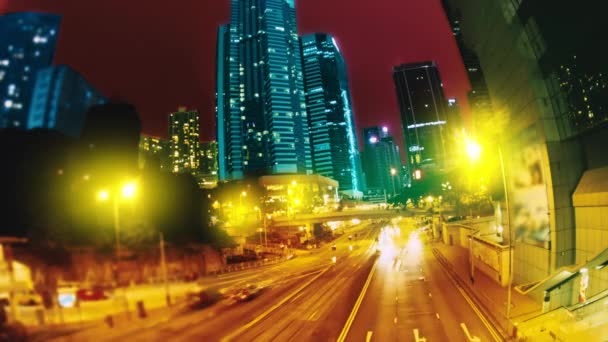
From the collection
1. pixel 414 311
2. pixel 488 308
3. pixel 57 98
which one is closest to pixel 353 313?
pixel 414 311

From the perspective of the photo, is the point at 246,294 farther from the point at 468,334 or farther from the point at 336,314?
the point at 468,334

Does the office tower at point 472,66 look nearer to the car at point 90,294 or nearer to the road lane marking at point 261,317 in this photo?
the road lane marking at point 261,317

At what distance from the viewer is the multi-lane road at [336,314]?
63.0 ft

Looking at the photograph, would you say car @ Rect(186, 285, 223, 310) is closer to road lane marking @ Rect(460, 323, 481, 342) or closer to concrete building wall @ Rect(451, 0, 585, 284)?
road lane marking @ Rect(460, 323, 481, 342)

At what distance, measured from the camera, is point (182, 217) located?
46.8m

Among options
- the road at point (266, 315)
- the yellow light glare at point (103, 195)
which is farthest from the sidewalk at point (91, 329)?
the yellow light glare at point (103, 195)

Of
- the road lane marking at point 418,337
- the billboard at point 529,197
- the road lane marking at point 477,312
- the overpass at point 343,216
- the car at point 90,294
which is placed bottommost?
the road lane marking at point 477,312

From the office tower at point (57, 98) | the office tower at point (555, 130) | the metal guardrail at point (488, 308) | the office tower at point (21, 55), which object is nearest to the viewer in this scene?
the office tower at point (57, 98)

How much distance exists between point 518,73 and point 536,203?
10380 mm

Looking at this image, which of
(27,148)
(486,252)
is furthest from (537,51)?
(27,148)

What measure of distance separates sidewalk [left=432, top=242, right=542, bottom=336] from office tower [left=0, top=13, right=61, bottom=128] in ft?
98.0

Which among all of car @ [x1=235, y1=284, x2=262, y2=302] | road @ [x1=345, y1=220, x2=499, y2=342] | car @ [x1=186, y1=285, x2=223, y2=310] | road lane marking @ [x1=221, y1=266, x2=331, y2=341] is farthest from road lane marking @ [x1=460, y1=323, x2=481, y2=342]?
car @ [x1=235, y1=284, x2=262, y2=302]

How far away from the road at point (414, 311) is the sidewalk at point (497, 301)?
3.47 feet

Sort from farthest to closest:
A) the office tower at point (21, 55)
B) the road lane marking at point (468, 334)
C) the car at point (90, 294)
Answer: the road lane marking at point (468, 334) < the car at point (90, 294) < the office tower at point (21, 55)
